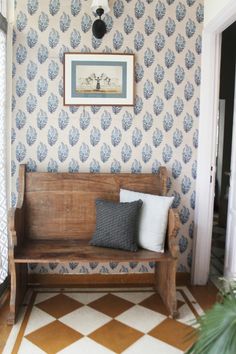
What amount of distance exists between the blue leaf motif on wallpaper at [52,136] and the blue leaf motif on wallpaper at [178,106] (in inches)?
40.6

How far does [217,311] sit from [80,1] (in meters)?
2.57

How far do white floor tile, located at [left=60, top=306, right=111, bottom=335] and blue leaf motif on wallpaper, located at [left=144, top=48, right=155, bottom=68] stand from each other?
2007 mm

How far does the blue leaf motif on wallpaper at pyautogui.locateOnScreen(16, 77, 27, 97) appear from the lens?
113 inches

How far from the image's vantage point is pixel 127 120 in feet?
9.77

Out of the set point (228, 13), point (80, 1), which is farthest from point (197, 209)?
point (80, 1)

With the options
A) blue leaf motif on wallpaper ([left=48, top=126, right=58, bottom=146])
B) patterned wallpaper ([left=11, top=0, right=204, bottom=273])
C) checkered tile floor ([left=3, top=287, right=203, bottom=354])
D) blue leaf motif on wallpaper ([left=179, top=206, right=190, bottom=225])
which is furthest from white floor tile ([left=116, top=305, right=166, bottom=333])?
blue leaf motif on wallpaper ([left=48, top=126, right=58, bottom=146])

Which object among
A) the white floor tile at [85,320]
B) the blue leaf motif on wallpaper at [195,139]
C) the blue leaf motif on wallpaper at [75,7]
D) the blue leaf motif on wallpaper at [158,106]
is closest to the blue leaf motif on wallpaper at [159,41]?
the blue leaf motif on wallpaper at [158,106]

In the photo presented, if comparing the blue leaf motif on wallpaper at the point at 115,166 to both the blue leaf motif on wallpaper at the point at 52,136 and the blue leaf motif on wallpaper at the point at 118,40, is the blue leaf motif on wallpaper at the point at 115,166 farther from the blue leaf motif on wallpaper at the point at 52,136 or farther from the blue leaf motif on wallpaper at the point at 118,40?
the blue leaf motif on wallpaper at the point at 118,40

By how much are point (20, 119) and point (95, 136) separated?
0.63m

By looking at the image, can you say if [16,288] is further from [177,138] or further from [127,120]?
[177,138]

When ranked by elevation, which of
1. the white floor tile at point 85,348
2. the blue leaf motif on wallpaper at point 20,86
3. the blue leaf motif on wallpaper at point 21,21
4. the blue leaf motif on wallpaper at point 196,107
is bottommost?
the white floor tile at point 85,348

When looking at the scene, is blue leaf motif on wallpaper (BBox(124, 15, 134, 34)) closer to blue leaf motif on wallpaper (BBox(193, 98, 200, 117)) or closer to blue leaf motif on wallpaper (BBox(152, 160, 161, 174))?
blue leaf motif on wallpaper (BBox(193, 98, 200, 117))

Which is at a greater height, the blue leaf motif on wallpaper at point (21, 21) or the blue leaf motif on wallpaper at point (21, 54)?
the blue leaf motif on wallpaper at point (21, 21)

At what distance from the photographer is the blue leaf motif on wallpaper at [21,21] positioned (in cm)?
283
